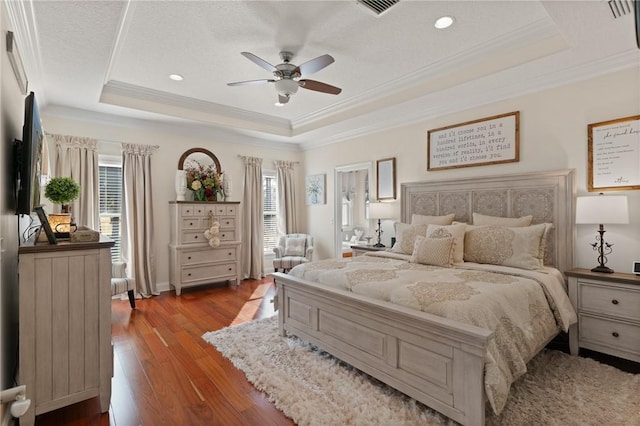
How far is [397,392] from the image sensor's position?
2227 millimetres

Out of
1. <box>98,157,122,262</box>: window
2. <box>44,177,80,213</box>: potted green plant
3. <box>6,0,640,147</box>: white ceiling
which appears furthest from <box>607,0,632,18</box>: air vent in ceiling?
<box>98,157,122,262</box>: window

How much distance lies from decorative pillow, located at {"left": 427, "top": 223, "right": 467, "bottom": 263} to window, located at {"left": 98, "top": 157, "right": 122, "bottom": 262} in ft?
14.6

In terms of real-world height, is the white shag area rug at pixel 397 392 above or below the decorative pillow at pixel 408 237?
below

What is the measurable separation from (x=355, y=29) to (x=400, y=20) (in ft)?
1.31

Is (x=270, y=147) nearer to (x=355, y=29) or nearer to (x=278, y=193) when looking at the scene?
(x=278, y=193)

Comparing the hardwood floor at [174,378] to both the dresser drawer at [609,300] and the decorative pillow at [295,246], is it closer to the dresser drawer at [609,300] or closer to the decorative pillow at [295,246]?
the decorative pillow at [295,246]

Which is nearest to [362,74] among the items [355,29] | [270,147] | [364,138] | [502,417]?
[355,29]

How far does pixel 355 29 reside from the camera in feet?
9.55

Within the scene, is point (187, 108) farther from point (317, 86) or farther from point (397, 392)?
point (397, 392)

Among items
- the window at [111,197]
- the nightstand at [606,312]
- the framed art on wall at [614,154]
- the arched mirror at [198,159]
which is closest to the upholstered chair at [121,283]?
the window at [111,197]

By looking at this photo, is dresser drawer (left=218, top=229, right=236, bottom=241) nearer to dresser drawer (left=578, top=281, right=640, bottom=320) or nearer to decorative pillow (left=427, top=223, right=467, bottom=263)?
decorative pillow (left=427, top=223, right=467, bottom=263)

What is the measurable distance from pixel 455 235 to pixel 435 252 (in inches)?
14.2

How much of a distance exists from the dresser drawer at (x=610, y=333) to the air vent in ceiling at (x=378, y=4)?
305 centimetres

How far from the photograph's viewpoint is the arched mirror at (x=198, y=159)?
5285mm
